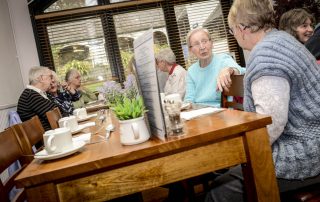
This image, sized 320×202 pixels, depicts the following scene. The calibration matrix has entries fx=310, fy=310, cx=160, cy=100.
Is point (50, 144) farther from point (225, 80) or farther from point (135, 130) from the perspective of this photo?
point (225, 80)

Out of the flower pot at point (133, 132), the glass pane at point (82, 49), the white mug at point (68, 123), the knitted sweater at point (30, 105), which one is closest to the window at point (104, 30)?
the glass pane at point (82, 49)

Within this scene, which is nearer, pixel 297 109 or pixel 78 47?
pixel 297 109

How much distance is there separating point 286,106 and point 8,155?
102cm

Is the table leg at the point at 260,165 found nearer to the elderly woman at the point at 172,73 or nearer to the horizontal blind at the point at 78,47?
the elderly woman at the point at 172,73

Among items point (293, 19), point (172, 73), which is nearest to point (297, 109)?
point (293, 19)

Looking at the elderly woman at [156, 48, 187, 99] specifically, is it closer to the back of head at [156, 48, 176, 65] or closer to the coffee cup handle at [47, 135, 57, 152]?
the back of head at [156, 48, 176, 65]

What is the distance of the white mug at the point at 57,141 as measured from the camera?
37.2 inches

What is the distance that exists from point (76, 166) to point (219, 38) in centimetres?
460

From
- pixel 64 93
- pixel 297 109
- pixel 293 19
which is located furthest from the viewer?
pixel 64 93

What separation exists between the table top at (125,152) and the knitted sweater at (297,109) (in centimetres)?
20

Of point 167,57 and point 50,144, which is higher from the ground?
point 167,57

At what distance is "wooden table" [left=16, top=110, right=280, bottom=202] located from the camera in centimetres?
83

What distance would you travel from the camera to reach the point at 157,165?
881 millimetres

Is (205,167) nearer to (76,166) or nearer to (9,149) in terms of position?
(76,166)
